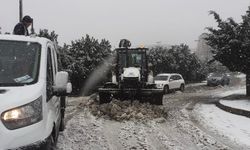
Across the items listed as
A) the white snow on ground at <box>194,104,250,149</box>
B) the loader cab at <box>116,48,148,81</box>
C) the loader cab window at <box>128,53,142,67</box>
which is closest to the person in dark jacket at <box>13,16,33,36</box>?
the white snow on ground at <box>194,104,250,149</box>

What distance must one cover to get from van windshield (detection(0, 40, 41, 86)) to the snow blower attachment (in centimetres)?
1159

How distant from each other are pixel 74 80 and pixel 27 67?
987 inches

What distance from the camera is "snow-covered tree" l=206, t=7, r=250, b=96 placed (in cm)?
2114

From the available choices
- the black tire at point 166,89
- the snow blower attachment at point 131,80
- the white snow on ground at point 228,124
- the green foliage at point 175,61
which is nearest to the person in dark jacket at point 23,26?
the white snow on ground at point 228,124

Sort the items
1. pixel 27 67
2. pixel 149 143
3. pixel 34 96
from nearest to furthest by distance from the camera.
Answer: pixel 34 96 → pixel 27 67 → pixel 149 143

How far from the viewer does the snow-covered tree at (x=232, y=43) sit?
21.1 metres

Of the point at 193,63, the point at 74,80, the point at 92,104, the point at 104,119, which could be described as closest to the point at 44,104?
the point at 104,119

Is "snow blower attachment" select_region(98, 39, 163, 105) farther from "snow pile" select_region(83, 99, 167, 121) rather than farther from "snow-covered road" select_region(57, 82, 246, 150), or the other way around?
"snow-covered road" select_region(57, 82, 246, 150)

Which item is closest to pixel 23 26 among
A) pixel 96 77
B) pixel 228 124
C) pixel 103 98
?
pixel 228 124

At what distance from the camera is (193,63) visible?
168 ft

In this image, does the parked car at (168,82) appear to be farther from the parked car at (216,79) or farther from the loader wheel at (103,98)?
the loader wheel at (103,98)

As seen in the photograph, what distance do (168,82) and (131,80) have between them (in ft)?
45.8

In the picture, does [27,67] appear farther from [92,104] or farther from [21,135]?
[92,104]

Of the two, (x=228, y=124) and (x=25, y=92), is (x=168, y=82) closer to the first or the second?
(x=228, y=124)
